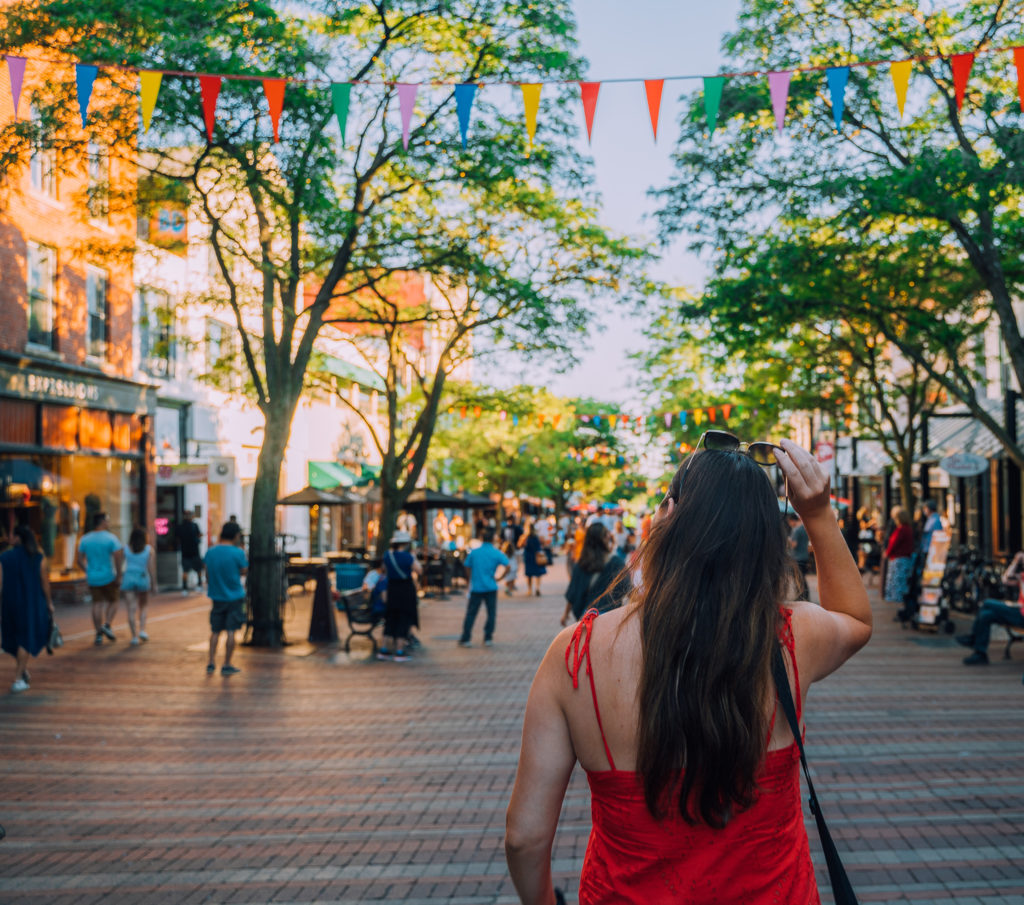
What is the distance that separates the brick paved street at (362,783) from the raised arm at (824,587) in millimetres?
3559

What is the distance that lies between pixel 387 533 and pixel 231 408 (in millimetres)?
11612

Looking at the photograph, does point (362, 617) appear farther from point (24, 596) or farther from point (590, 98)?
point (590, 98)

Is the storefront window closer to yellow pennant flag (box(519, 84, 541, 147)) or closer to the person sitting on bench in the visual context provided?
yellow pennant flag (box(519, 84, 541, 147))

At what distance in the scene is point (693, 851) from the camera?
2.16m

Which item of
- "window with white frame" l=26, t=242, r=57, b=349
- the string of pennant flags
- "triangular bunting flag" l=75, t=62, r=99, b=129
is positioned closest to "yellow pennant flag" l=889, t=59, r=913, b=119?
the string of pennant flags

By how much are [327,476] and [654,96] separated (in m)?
30.1

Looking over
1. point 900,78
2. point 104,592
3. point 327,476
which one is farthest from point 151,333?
point 900,78

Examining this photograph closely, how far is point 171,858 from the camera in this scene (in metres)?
6.28

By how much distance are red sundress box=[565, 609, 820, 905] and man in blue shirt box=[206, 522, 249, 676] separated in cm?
1169

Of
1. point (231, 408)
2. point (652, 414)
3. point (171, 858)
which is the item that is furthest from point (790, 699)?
point (652, 414)

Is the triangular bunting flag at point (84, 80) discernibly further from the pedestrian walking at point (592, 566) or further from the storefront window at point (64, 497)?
the storefront window at point (64, 497)

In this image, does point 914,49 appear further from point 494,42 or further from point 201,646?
point 201,646

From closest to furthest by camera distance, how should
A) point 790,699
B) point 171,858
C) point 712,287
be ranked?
1. point 790,699
2. point 171,858
3. point 712,287

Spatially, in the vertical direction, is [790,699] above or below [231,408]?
below
